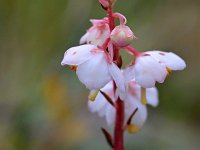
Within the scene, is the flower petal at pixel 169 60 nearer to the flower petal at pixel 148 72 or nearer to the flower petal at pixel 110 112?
the flower petal at pixel 148 72

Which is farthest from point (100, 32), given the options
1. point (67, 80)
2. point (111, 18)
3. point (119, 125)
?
point (67, 80)

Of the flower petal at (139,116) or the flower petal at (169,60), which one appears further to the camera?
the flower petal at (139,116)

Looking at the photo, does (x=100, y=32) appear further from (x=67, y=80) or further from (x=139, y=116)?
(x=67, y=80)

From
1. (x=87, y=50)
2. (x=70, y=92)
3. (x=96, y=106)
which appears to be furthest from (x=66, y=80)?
(x=87, y=50)

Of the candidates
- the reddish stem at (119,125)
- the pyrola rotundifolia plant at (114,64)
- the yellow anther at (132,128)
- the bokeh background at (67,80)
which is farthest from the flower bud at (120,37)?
the bokeh background at (67,80)

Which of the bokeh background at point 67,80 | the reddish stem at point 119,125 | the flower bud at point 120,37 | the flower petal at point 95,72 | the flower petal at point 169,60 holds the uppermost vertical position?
the flower bud at point 120,37

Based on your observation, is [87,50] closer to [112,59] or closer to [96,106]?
[112,59]

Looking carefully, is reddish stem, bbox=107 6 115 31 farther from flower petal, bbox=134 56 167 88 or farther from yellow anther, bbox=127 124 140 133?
yellow anther, bbox=127 124 140 133
